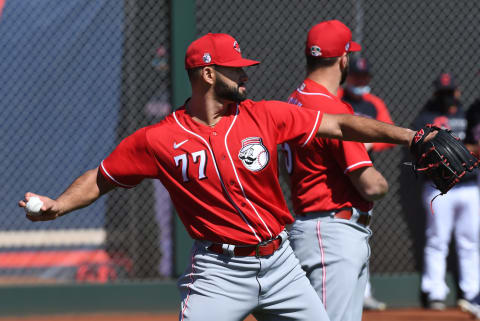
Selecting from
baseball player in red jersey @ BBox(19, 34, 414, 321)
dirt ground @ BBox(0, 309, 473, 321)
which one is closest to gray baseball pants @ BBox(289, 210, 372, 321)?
baseball player in red jersey @ BBox(19, 34, 414, 321)

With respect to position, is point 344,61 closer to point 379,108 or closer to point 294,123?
point 294,123

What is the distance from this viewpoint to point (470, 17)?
850cm

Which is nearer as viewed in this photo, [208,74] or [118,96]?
[208,74]

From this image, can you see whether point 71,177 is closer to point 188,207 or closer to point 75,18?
point 75,18

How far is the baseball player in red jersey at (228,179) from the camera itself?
342cm

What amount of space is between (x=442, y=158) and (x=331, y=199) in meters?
0.87

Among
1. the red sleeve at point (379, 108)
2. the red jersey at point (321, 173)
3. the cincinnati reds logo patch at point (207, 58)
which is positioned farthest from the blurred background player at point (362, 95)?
the cincinnati reds logo patch at point (207, 58)

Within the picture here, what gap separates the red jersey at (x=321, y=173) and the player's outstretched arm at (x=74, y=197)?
1.01 metres

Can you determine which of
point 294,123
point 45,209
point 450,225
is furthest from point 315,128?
point 450,225

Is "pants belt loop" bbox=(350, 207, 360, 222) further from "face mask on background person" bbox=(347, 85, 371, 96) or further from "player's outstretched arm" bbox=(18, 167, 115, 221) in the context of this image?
"face mask on background person" bbox=(347, 85, 371, 96)

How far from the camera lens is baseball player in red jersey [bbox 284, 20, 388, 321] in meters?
3.87

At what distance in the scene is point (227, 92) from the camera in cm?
354

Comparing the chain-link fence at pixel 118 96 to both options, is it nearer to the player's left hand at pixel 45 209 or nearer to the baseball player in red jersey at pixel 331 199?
the baseball player in red jersey at pixel 331 199

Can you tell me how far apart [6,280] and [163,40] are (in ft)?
9.68
